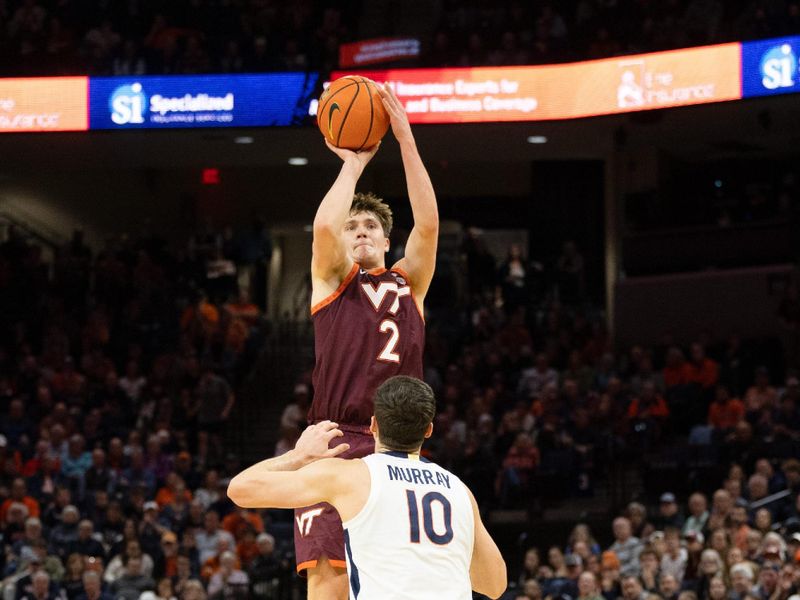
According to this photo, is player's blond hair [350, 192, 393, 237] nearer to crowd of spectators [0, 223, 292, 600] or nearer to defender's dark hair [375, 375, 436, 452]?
defender's dark hair [375, 375, 436, 452]

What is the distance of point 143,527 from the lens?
16.6 metres

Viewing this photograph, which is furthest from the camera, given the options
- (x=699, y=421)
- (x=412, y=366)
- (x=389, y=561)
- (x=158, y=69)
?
(x=158, y=69)

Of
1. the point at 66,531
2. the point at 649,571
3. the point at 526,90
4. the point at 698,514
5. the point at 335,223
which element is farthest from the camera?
the point at 526,90

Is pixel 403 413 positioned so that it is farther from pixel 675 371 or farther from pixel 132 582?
pixel 675 371

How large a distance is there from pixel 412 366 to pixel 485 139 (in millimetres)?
17095

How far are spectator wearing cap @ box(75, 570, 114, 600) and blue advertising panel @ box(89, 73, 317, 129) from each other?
7.55m

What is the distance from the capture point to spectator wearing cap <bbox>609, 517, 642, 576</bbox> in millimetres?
14891

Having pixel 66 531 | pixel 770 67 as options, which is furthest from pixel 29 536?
pixel 770 67

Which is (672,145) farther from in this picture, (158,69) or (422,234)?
(422,234)

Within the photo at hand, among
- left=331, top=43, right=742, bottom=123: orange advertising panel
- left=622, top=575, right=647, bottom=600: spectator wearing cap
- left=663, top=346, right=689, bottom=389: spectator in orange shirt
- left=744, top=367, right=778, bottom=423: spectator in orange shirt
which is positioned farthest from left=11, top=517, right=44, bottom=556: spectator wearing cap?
left=744, top=367, right=778, bottom=423: spectator in orange shirt

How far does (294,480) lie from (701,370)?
576 inches

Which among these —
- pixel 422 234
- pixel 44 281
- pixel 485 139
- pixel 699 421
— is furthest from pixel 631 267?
pixel 422 234

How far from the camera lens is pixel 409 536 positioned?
5.28m

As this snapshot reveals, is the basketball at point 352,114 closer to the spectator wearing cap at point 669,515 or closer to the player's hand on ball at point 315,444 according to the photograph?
the player's hand on ball at point 315,444
